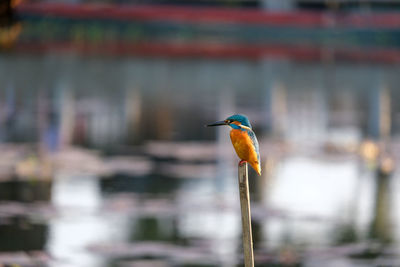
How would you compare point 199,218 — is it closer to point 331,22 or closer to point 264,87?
point 264,87

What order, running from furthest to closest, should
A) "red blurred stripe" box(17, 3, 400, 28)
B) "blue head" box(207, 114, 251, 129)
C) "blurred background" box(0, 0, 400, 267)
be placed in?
"red blurred stripe" box(17, 3, 400, 28) → "blurred background" box(0, 0, 400, 267) → "blue head" box(207, 114, 251, 129)

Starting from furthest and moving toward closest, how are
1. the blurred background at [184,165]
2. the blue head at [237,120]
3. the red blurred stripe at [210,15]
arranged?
the red blurred stripe at [210,15]
the blurred background at [184,165]
the blue head at [237,120]

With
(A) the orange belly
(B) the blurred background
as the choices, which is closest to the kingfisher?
(A) the orange belly

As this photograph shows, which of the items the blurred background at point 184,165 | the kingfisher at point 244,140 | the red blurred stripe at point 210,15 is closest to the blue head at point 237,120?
the kingfisher at point 244,140

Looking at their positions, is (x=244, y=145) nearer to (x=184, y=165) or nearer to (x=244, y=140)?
(x=244, y=140)

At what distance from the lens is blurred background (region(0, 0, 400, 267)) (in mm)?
10453

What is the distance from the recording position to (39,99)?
93.9 ft

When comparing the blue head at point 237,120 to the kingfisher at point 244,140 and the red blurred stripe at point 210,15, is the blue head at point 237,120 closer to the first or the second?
the kingfisher at point 244,140

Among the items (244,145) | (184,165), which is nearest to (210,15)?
(184,165)

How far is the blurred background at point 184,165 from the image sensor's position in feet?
34.3

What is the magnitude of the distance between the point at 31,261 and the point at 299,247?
2709mm

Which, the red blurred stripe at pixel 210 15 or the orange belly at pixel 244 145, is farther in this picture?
the red blurred stripe at pixel 210 15

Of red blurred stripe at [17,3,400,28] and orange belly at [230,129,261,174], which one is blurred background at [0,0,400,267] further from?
orange belly at [230,129,261,174]

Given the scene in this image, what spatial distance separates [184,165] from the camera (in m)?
16.4
